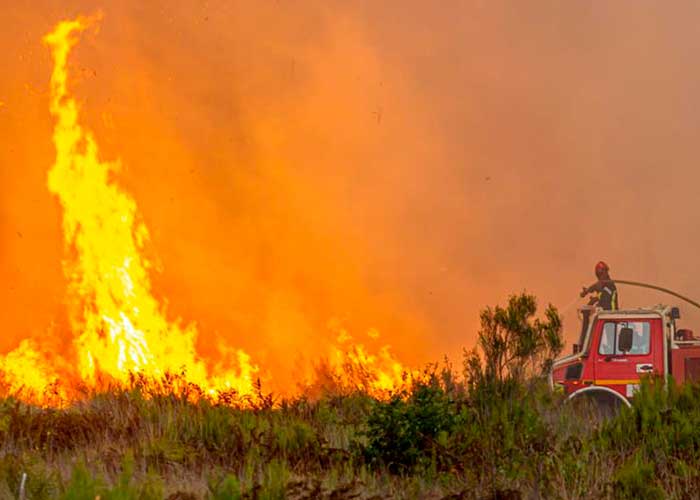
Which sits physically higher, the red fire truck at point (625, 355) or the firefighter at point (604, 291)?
the firefighter at point (604, 291)

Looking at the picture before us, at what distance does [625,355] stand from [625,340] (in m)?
0.22

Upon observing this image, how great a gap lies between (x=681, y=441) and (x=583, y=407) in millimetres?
3957

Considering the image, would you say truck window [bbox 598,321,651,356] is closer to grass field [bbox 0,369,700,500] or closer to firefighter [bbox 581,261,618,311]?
firefighter [bbox 581,261,618,311]

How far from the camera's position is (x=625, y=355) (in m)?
14.8

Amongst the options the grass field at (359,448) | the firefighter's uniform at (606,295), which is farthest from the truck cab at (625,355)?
the grass field at (359,448)

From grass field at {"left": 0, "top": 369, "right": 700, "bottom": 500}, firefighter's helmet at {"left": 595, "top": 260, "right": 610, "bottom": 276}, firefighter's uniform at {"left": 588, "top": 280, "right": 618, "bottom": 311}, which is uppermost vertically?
firefighter's helmet at {"left": 595, "top": 260, "right": 610, "bottom": 276}

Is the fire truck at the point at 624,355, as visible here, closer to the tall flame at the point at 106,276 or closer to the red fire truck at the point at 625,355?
the red fire truck at the point at 625,355

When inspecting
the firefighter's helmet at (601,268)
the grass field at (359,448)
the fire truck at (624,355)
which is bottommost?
the grass field at (359,448)

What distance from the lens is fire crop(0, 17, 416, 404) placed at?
15.5 metres

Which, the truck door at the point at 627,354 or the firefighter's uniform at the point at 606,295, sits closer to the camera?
the truck door at the point at 627,354

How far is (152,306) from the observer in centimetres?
1638

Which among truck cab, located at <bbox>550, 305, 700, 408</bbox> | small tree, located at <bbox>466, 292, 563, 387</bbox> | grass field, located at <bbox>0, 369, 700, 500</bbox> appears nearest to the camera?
grass field, located at <bbox>0, 369, 700, 500</bbox>

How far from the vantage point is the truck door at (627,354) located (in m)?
14.7

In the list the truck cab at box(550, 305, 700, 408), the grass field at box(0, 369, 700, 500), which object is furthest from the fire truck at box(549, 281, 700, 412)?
the grass field at box(0, 369, 700, 500)
